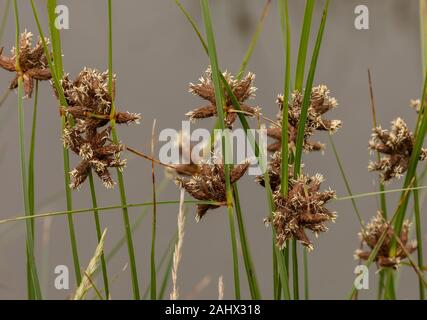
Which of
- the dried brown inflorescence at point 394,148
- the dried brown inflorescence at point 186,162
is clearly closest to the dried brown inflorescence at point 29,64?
the dried brown inflorescence at point 186,162


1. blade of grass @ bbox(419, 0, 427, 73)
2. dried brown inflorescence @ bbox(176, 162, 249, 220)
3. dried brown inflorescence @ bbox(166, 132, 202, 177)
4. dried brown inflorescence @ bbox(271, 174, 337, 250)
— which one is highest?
blade of grass @ bbox(419, 0, 427, 73)

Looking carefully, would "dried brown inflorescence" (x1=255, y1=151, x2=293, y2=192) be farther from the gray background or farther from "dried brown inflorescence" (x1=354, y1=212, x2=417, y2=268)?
the gray background

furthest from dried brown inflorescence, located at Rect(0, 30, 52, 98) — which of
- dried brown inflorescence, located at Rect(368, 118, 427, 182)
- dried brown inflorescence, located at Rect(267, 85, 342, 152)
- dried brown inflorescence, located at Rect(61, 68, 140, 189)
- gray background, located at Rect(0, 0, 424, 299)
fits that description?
gray background, located at Rect(0, 0, 424, 299)

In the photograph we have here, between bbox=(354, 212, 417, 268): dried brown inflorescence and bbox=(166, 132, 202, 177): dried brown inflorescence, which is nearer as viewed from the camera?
bbox=(166, 132, 202, 177): dried brown inflorescence

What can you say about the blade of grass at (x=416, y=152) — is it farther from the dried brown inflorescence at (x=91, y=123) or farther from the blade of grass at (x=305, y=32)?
the dried brown inflorescence at (x=91, y=123)

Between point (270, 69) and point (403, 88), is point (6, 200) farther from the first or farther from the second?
point (403, 88)

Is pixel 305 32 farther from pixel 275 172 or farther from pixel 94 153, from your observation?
pixel 94 153
